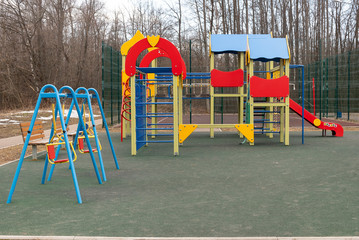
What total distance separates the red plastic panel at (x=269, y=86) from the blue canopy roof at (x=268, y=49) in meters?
0.55

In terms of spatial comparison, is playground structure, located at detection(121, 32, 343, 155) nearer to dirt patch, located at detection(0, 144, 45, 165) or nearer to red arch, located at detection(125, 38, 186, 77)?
red arch, located at detection(125, 38, 186, 77)

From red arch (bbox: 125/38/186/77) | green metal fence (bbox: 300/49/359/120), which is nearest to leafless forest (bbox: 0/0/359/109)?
green metal fence (bbox: 300/49/359/120)

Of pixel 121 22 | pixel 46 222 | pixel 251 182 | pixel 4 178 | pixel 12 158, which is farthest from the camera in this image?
pixel 121 22

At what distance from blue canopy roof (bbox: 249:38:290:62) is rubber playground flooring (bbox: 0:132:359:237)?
284 cm

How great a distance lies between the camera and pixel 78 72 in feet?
107

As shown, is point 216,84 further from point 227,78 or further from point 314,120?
point 314,120

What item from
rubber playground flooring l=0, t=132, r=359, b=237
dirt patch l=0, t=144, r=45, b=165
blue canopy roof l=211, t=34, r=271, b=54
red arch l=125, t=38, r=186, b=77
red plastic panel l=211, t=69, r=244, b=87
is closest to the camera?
rubber playground flooring l=0, t=132, r=359, b=237

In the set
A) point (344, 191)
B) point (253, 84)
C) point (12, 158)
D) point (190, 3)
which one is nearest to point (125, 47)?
point (253, 84)

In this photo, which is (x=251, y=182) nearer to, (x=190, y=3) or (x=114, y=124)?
(x=114, y=124)

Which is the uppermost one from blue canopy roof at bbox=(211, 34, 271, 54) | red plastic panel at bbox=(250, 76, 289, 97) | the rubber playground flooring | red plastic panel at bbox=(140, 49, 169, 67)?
blue canopy roof at bbox=(211, 34, 271, 54)

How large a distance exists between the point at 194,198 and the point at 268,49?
20.8ft

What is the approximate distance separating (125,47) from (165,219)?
843cm

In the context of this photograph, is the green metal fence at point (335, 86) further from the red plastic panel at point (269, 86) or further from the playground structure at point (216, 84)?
the red plastic panel at point (269, 86)

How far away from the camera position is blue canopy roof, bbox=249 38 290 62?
963 centimetres
